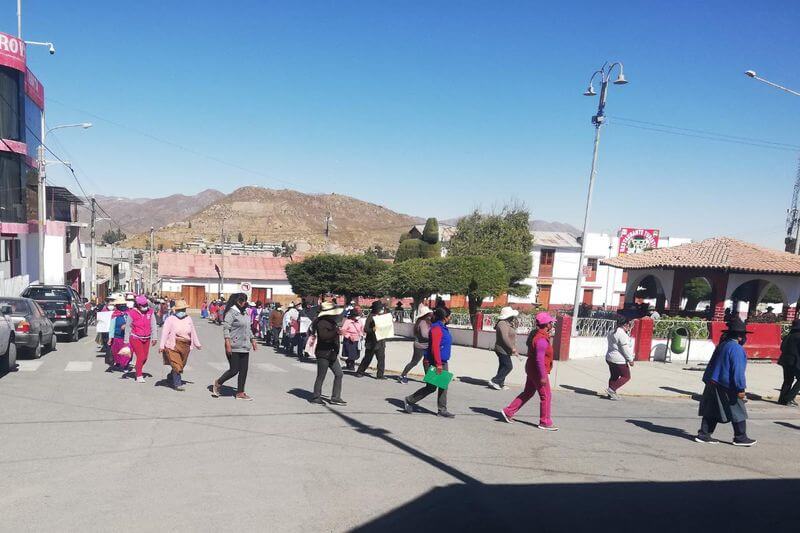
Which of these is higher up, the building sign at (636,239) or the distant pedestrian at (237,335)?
the building sign at (636,239)

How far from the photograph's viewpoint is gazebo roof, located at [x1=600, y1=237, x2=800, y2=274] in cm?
2314

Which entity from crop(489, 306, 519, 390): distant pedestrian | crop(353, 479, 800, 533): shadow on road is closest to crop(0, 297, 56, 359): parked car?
crop(489, 306, 519, 390): distant pedestrian

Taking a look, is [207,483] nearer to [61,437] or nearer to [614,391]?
[61,437]

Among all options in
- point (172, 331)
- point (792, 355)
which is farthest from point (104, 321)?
point (792, 355)

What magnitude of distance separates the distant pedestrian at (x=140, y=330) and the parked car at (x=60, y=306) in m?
8.96

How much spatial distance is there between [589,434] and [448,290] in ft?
51.5

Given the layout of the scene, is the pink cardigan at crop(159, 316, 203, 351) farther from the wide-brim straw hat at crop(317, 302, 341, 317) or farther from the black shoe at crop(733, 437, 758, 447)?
the black shoe at crop(733, 437, 758, 447)

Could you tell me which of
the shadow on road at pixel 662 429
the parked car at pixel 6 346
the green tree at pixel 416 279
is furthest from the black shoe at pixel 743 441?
the green tree at pixel 416 279

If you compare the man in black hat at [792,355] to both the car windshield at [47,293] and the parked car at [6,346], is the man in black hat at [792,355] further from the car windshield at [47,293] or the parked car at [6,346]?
the car windshield at [47,293]

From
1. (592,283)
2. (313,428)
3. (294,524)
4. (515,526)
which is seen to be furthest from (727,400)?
(592,283)

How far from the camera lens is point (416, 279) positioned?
79.5ft

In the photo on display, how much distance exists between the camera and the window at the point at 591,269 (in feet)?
160

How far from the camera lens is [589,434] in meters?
8.08

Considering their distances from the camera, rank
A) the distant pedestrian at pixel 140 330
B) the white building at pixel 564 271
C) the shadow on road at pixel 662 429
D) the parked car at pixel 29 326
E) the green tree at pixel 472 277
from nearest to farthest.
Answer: the shadow on road at pixel 662 429 < the distant pedestrian at pixel 140 330 < the parked car at pixel 29 326 < the green tree at pixel 472 277 < the white building at pixel 564 271
